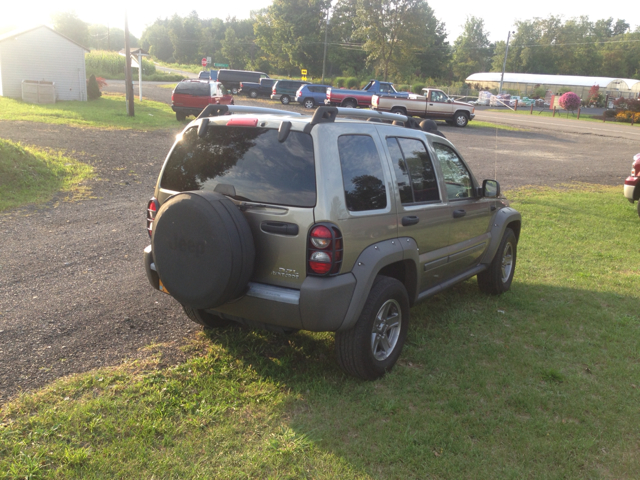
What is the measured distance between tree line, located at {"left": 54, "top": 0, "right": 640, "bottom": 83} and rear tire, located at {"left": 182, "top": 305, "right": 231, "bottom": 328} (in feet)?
173

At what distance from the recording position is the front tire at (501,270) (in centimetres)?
593

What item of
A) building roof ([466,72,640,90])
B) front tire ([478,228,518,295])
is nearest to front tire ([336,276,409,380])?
front tire ([478,228,518,295])

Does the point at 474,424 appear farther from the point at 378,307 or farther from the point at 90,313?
the point at 90,313

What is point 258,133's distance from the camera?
3807 mm

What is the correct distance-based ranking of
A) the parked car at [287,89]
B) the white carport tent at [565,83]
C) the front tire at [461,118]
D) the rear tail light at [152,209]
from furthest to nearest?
the white carport tent at [565,83], the parked car at [287,89], the front tire at [461,118], the rear tail light at [152,209]

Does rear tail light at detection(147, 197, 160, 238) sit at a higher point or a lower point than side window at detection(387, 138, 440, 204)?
lower

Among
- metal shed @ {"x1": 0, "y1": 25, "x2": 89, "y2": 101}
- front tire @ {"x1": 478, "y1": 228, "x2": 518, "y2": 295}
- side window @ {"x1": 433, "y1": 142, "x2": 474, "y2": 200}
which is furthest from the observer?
metal shed @ {"x1": 0, "y1": 25, "x2": 89, "y2": 101}

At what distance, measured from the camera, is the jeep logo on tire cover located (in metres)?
3.46

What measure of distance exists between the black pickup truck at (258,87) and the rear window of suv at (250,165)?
4285 centimetres

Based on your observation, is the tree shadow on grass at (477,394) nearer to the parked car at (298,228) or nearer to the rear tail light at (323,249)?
the parked car at (298,228)

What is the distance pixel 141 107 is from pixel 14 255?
80.6 ft

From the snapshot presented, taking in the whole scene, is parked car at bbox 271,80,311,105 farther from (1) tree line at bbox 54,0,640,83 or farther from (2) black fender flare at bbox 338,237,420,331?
(2) black fender flare at bbox 338,237,420,331

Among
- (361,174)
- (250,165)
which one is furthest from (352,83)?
(250,165)

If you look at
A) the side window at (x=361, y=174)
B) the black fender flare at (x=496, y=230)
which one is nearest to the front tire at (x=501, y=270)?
the black fender flare at (x=496, y=230)
